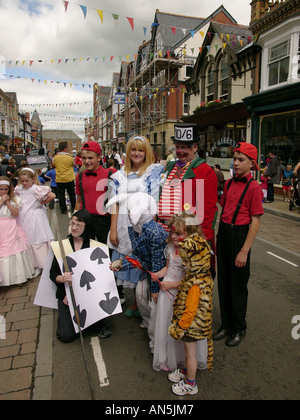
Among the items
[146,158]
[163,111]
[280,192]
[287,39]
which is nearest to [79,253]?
[146,158]

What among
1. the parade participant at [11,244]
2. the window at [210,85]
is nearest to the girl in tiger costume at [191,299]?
the parade participant at [11,244]

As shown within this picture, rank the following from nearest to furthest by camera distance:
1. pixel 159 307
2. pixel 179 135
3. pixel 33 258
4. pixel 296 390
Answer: pixel 296 390 < pixel 159 307 < pixel 179 135 < pixel 33 258

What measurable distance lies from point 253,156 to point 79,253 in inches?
76.9

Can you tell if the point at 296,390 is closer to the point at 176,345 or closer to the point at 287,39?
the point at 176,345

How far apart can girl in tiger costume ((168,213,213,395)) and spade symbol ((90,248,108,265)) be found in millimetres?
961

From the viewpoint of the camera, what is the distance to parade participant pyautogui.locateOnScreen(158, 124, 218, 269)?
9.62 ft

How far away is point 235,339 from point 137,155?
85.1 inches

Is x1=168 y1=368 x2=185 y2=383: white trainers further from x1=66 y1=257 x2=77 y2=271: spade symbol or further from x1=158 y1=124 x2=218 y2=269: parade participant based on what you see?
x1=66 y1=257 x2=77 y2=271: spade symbol

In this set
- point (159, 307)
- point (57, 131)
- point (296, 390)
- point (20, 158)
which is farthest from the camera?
point (57, 131)

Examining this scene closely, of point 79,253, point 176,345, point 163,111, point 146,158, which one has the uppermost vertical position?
point 163,111

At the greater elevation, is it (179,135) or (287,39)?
(287,39)

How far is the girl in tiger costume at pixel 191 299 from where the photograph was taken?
2365mm

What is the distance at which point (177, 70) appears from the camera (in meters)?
25.2

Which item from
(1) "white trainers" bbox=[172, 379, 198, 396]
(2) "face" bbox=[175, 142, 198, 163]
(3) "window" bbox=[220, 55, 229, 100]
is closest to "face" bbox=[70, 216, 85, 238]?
(2) "face" bbox=[175, 142, 198, 163]
